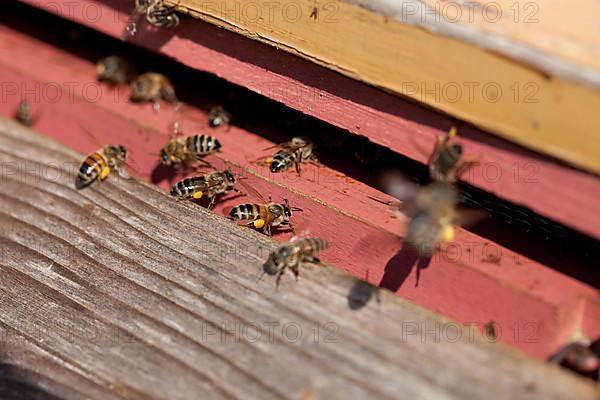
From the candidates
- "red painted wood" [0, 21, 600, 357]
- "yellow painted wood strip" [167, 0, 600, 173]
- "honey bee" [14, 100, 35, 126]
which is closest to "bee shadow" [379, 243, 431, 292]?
"red painted wood" [0, 21, 600, 357]

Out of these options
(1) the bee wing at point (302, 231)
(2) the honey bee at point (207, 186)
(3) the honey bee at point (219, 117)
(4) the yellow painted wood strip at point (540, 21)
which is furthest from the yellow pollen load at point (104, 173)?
(4) the yellow painted wood strip at point (540, 21)

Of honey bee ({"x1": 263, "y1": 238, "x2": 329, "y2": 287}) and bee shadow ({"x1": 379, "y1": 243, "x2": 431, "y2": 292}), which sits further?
bee shadow ({"x1": 379, "y1": 243, "x2": 431, "y2": 292})

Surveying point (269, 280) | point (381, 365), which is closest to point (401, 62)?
point (269, 280)

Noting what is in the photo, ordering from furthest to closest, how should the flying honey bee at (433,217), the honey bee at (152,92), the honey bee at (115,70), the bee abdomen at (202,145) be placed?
the honey bee at (115,70) < the honey bee at (152,92) < the bee abdomen at (202,145) < the flying honey bee at (433,217)

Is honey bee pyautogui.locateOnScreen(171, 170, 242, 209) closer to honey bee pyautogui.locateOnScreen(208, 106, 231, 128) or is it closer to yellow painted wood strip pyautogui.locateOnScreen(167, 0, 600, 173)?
honey bee pyautogui.locateOnScreen(208, 106, 231, 128)

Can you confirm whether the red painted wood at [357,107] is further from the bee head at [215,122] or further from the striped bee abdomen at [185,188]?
the striped bee abdomen at [185,188]

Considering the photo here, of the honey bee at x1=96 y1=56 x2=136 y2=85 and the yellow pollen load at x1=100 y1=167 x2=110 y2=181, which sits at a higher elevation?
the honey bee at x1=96 y1=56 x2=136 y2=85

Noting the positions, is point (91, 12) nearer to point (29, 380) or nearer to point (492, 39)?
point (29, 380)
